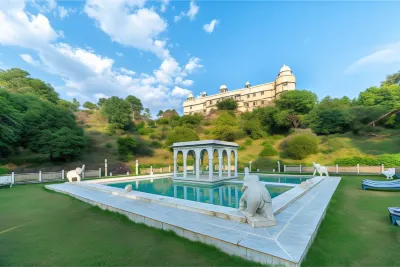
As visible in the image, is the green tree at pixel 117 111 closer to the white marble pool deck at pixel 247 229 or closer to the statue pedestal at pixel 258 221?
the white marble pool deck at pixel 247 229

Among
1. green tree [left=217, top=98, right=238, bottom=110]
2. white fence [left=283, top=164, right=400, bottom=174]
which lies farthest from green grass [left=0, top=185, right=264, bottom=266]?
green tree [left=217, top=98, right=238, bottom=110]

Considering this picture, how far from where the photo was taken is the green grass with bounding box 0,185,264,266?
2.96 metres

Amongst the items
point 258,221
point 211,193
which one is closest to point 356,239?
point 258,221

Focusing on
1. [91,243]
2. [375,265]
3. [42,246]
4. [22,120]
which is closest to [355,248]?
[375,265]

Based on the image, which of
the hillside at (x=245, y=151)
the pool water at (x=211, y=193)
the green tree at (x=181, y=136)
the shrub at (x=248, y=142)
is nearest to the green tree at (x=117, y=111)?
the hillside at (x=245, y=151)

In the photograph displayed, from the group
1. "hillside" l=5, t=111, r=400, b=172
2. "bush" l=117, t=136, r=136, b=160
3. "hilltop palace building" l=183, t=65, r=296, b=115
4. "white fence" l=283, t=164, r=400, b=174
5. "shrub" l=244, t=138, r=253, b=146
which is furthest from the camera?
"hilltop palace building" l=183, t=65, r=296, b=115

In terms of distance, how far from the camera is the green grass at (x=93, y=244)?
296 centimetres

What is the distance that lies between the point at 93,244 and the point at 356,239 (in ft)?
16.8

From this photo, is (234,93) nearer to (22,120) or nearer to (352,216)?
(22,120)

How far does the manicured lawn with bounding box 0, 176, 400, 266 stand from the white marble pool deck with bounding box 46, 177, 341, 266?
0.56 feet

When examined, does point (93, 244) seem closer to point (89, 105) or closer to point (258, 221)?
point (258, 221)

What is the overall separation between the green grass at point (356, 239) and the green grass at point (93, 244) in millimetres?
1406

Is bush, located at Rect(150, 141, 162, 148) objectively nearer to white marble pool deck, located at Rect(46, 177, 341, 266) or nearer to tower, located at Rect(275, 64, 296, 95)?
white marble pool deck, located at Rect(46, 177, 341, 266)

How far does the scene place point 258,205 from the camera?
4059 millimetres
